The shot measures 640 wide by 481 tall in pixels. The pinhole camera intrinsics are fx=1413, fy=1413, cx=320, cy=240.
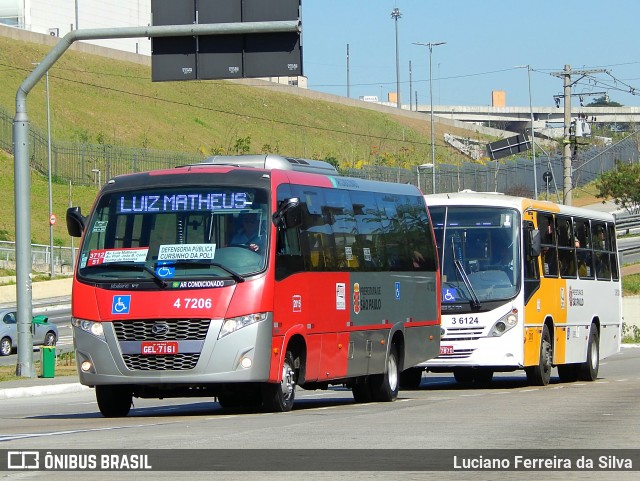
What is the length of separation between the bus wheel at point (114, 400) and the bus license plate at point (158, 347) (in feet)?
3.17

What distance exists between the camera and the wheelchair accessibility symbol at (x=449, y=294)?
2417 centimetres

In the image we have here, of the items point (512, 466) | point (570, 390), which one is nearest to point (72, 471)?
point (512, 466)

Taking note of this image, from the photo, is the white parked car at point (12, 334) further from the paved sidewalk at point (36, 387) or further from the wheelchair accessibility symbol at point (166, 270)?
the wheelchair accessibility symbol at point (166, 270)

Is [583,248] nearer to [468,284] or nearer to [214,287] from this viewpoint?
[468,284]

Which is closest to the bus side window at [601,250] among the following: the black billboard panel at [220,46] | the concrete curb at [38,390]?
the black billboard panel at [220,46]

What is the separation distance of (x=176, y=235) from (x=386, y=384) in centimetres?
490

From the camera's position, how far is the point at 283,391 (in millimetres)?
17453

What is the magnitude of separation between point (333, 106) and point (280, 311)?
137m

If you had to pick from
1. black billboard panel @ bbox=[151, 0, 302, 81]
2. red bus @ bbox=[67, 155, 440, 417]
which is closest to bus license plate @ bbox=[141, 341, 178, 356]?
red bus @ bbox=[67, 155, 440, 417]

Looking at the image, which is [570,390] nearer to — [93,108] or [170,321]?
[170,321]

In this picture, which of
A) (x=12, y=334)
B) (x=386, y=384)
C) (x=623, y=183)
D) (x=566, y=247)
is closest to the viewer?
(x=386, y=384)

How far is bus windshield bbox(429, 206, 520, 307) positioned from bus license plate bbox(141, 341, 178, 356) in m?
8.41

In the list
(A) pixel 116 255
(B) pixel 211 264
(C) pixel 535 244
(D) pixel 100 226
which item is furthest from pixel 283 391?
(C) pixel 535 244

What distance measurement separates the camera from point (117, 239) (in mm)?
17344
